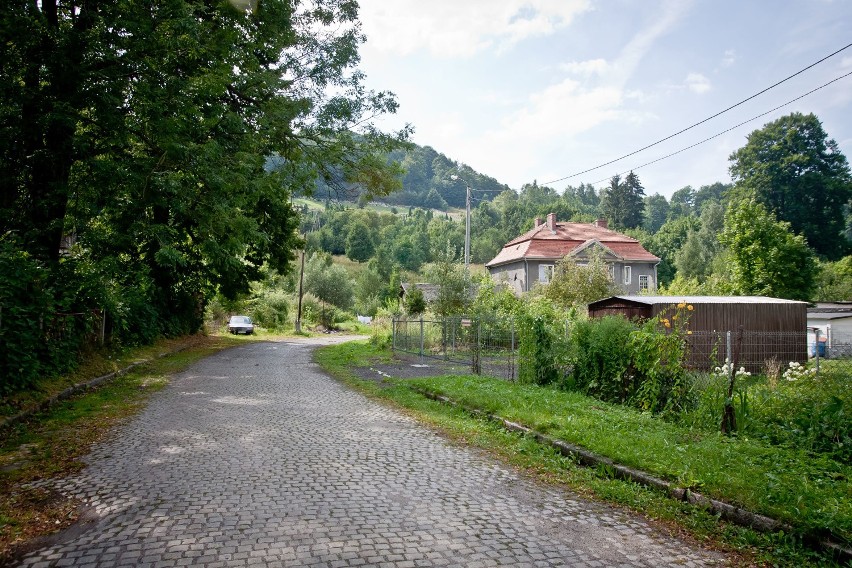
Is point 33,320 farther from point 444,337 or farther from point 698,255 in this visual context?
point 698,255

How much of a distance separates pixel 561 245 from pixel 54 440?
5205 cm

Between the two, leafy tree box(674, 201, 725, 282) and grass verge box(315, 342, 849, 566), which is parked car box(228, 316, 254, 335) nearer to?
grass verge box(315, 342, 849, 566)

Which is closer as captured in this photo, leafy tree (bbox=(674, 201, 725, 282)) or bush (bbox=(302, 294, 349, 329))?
bush (bbox=(302, 294, 349, 329))

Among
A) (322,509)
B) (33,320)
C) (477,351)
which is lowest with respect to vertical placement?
(322,509)

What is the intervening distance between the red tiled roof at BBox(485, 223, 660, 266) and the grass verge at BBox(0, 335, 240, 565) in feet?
141

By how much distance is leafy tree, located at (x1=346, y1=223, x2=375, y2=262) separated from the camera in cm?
10894

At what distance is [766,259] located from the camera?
3831 centimetres

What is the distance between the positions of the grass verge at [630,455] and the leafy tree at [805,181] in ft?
204

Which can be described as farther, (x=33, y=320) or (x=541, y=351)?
(x=541, y=351)

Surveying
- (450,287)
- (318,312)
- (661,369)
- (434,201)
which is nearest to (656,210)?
(434,201)

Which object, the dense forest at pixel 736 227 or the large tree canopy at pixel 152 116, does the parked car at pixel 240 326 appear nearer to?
the dense forest at pixel 736 227

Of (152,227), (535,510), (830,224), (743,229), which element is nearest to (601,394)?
(535,510)

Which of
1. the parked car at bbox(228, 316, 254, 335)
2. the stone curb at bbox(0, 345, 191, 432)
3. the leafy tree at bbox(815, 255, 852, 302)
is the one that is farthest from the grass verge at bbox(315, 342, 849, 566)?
the leafy tree at bbox(815, 255, 852, 302)

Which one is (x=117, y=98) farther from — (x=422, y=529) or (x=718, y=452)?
(x=718, y=452)
